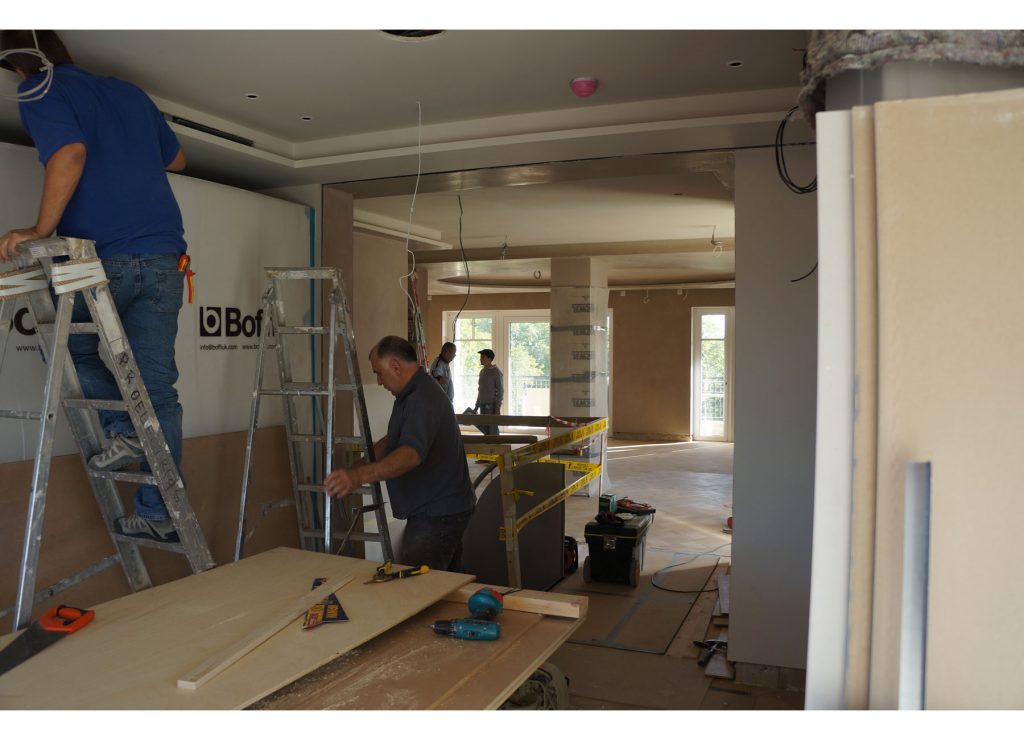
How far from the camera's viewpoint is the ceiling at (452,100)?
271 cm

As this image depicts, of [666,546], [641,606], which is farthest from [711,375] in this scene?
[641,606]

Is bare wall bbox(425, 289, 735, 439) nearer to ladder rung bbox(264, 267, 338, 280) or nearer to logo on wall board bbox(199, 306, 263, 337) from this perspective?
logo on wall board bbox(199, 306, 263, 337)

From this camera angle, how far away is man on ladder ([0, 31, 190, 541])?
2238 millimetres

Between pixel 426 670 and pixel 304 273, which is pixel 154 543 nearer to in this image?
pixel 426 670

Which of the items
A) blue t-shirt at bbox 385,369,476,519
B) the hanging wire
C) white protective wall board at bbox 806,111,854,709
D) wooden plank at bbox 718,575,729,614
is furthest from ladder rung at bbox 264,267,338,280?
wooden plank at bbox 718,575,729,614

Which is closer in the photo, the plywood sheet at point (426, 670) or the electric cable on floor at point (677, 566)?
the plywood sheet at point (426, 670)

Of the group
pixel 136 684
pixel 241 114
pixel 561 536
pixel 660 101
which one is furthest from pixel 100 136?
pixel 561 536

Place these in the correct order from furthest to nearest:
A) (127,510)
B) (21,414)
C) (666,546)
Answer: (666,546) < (127,510) < (21,414)

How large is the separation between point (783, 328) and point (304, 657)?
9.05 ft

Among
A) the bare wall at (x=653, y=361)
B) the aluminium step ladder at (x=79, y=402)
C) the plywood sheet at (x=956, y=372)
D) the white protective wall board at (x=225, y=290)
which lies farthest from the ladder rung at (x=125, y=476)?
the bare wall at (x=653, y=361)

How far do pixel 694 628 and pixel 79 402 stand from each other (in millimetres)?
3493

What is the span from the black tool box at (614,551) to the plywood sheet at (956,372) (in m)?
4.18

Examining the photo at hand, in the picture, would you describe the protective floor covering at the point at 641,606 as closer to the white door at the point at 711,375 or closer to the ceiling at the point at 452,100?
the ceiling at the point at 452,100

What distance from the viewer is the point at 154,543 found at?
7.76ft
